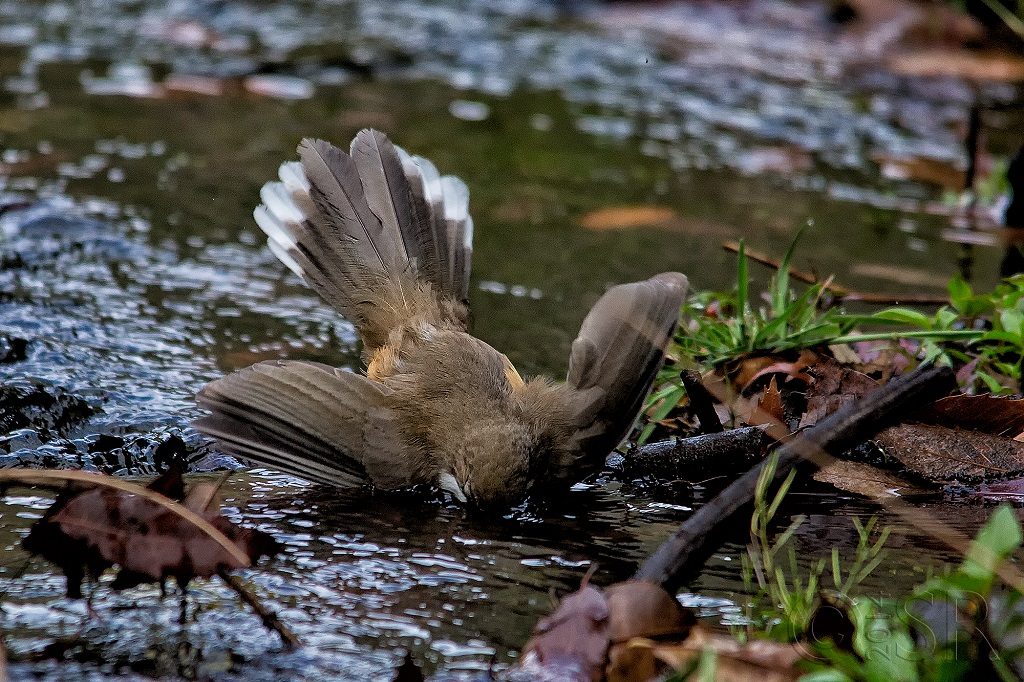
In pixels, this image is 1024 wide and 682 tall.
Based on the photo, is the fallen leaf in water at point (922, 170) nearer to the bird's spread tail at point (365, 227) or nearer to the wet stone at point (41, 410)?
the bird's spread tail at point (365, 227)

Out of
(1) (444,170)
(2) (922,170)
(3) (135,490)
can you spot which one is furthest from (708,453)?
(2) (922,170)

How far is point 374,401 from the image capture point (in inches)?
151

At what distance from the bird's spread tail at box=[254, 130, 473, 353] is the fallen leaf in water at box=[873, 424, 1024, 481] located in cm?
156

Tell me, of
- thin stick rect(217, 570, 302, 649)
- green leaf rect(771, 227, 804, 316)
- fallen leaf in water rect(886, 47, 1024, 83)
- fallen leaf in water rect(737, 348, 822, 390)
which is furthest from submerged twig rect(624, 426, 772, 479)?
fallen leaf in water rect(886, 47, 1024, 83)

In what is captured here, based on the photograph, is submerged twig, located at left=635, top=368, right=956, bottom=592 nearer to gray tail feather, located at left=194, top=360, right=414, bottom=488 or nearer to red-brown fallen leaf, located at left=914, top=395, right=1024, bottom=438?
red-brown fallen leaf, located at left=914, top=395, right=1024, bottom=438

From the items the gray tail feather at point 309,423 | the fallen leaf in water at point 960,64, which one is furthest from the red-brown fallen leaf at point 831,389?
the fallen leaf in water at point 960,64

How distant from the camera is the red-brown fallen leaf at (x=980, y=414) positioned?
3666 millimetres

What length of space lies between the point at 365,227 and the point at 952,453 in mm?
2135

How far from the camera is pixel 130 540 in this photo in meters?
2.56

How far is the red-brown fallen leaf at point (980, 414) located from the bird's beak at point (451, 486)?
134 centimetres

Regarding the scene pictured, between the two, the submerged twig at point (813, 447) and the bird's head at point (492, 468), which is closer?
the submerged twig at point (813, 447)

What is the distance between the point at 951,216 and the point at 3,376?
4.87 m

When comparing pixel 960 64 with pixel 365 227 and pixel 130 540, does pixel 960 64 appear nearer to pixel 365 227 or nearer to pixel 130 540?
pixel 365 227

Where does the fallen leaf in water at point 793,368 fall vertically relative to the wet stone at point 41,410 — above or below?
above
